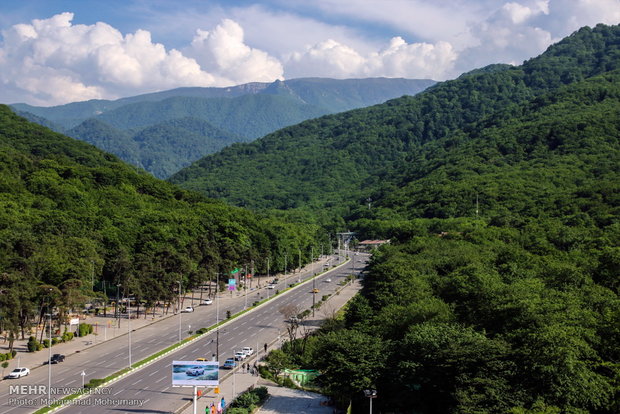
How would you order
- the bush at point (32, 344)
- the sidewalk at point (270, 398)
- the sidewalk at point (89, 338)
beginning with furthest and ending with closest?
the bush at point (32, 344) < the sidewalk at point (89, 338) < the sidewalk at point (270, 398)

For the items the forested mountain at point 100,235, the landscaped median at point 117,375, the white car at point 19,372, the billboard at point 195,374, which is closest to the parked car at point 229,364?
the landscaped median at point 117,375

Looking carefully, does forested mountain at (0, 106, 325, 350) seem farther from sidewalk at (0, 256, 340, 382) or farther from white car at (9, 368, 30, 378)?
white car at (9, 368, 30, 378)

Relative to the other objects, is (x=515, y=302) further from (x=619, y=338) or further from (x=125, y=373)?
(x=125, y=373)

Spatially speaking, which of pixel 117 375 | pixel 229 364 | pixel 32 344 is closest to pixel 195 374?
pixel 117 375

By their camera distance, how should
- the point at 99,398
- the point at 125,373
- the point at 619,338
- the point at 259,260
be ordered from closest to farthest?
the point at 619,338 → the point at 99,398 → the point at 125,373 → the point at 259,260

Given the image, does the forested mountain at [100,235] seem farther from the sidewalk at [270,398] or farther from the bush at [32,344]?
the sidewalk at [270,398]

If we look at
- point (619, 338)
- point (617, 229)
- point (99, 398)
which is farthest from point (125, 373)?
point (617, 229)
